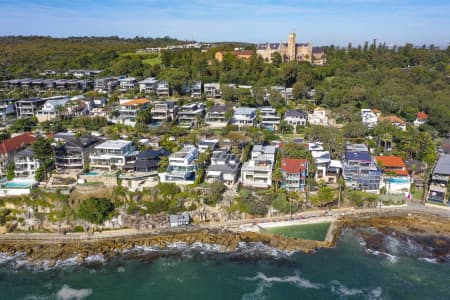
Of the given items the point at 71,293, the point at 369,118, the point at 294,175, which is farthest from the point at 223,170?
the point at 369,118

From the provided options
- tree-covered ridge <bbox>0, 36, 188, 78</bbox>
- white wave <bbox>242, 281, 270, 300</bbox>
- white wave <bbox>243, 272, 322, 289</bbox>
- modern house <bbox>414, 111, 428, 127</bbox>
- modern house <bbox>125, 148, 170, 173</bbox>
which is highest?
tree-covered ridge <bbox>0, 36, 188, 78</bbox>

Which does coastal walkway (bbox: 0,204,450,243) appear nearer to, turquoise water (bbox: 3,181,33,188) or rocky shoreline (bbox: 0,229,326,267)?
rocky shoreline (bbox: 0,229,326,267)

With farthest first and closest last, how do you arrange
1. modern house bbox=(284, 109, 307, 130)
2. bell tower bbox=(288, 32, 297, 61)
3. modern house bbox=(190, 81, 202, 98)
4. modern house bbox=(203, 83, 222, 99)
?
bell tower bbox=(288, 32, 297, 61) < modern house bbox=(203, 83, 222, 99) < modern house bbox=(190, 81, 202, 98) < modern house bbox=(284, 109, 307, 130)

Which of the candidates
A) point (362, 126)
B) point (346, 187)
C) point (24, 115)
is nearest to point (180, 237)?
point (346, 187)

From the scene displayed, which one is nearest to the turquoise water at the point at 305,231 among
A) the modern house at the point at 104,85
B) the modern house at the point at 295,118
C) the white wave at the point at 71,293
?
the white wave at the point at 71,293

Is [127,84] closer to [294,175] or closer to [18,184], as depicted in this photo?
[18,184]

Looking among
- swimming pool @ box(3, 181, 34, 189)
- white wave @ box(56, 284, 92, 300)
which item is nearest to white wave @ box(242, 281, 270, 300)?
white wave @ box(56, 284, 92, 300)

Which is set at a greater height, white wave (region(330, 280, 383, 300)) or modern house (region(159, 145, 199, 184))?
modern house (region(159, 145, 199, 184))

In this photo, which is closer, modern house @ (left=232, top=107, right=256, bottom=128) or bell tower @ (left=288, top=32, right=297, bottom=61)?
modern house @ (left=232, top=107, right=256, bottom=128)
